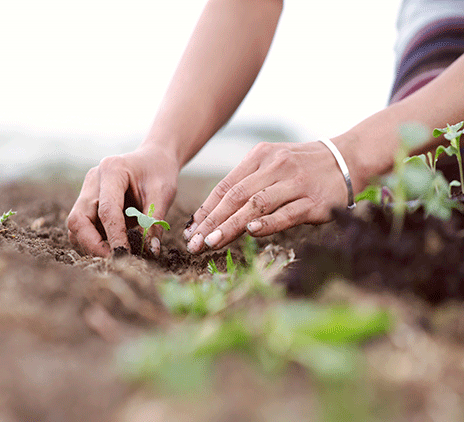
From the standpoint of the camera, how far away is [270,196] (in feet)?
5.52

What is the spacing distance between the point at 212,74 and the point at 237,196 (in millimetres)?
1144

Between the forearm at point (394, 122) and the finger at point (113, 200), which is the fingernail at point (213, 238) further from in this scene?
the forearm at point (394, 122)

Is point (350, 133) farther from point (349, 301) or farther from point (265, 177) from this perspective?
point (349, 301)

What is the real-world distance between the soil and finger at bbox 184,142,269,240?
0.70 metres

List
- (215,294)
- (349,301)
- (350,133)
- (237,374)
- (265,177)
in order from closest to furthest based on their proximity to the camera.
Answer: (237,374), (349,301), (215,294), (265,177), (350,133)

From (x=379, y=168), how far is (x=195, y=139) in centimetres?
118

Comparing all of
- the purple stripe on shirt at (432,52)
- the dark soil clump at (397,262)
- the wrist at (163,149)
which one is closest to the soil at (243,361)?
the dark soil clump at (397,262)

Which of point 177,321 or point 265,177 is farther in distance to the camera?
point 265,177

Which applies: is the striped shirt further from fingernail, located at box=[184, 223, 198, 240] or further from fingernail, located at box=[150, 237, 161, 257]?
fingernail, located at box=[150, 237, 161, 257]

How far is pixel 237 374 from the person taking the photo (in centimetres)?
56

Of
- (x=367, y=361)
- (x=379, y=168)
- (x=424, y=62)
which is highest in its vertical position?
(x=424, y=62)

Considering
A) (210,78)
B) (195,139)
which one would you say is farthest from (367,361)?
(210,78)

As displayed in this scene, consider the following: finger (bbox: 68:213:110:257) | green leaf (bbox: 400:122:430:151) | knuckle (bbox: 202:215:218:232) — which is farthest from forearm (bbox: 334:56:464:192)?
finger (bbox: 68:213:110:257)

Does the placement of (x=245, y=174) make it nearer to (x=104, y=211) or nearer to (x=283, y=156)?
(x=283, y=156)
